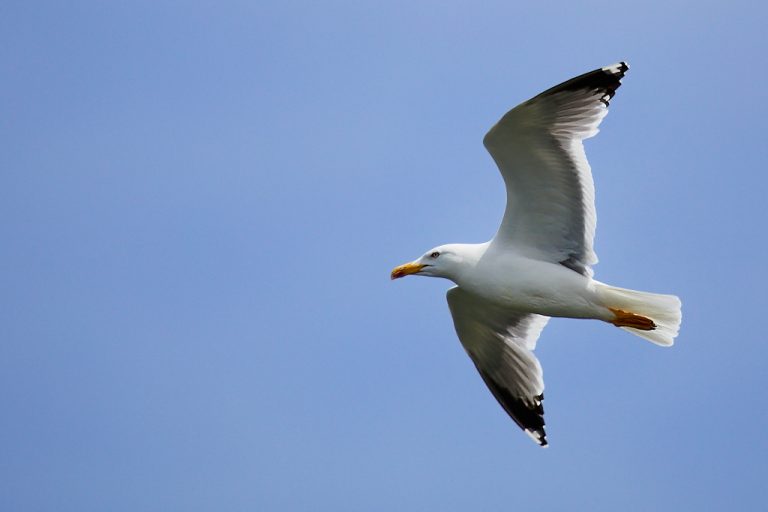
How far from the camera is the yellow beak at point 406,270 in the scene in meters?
9.60

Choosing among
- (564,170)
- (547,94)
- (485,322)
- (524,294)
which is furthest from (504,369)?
(547,94)

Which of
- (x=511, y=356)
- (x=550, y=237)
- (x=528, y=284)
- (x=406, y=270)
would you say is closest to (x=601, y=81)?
(x=550, y=237)

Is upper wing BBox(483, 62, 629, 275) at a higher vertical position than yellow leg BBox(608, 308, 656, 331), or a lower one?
higher

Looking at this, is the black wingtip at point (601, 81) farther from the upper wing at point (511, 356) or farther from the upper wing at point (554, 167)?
the upper wing at point (511, 356)

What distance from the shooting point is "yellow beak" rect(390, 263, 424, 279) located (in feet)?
31.5

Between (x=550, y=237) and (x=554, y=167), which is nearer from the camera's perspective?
(x=554, y=167)

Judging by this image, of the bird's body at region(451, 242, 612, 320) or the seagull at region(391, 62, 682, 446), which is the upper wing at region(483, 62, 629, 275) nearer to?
the seagull at region(391, 62, 682, 446)

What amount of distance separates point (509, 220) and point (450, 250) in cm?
56

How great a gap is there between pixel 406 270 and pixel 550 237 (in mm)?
1254

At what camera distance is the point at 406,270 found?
9.62 meters

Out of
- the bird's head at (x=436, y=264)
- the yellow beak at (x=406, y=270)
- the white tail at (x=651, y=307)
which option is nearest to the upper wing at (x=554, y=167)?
the white tail at (x=651, y=307)

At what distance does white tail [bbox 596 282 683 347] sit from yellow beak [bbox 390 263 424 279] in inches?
59.2

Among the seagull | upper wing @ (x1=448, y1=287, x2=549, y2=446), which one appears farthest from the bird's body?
upper wing @ (x1=448, y1=287, x2=549, y2=446)

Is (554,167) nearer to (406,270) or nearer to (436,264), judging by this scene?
(436,264)
